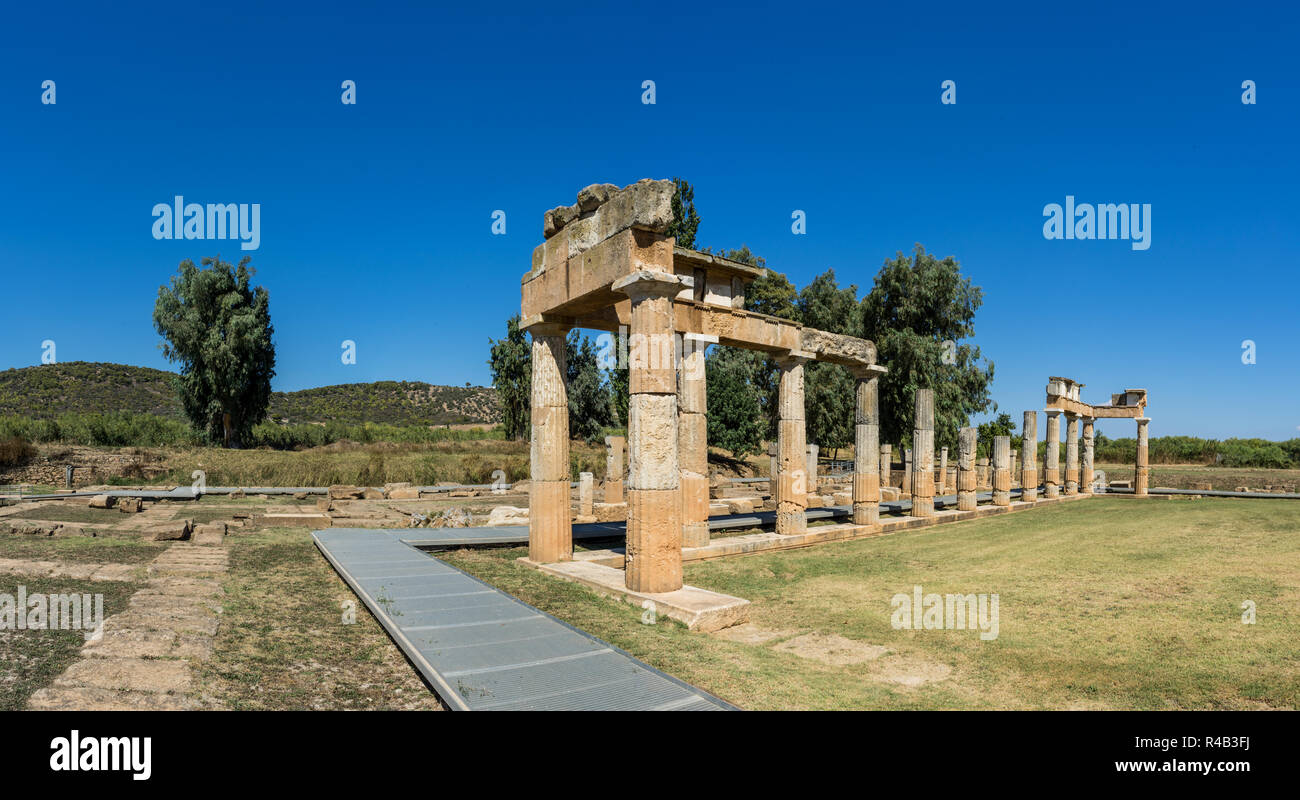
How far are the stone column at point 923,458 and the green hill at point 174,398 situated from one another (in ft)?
122

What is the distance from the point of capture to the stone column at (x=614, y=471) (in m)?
18.6

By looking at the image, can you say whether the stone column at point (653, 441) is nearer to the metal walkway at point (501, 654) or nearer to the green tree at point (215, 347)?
the metal walkway at point (501, 654)

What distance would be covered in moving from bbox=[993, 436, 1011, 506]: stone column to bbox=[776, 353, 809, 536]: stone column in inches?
443

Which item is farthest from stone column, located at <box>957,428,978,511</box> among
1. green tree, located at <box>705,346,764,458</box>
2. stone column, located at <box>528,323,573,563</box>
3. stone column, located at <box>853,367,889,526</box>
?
green tree, located at <box>705,346,764,458</box>

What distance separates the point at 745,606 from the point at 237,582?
6.12 m

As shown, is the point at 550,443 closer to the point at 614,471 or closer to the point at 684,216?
the point at 614,471

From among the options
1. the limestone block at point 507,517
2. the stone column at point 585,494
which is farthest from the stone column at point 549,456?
the stone column at point 585,494

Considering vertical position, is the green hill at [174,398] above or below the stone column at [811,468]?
above

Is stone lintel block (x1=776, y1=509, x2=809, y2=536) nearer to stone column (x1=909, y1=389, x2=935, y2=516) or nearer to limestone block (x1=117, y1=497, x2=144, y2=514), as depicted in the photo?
stone column (x1=909, y1=389, x2=935, y2=516)

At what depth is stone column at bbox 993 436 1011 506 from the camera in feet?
71.7

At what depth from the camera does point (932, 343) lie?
34.0 m

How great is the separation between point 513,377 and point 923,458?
2725 centimetres

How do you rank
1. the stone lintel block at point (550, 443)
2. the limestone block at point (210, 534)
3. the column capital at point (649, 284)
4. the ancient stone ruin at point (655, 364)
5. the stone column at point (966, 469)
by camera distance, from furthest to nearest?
1. the stone column at point (966, 469)
2. the limestone block at point (210, 534)
3. the stone lintel block at point (550, 443)
4. the ancient stone ruin at point (655, 364)
5. the column capital at point (649, 284)
